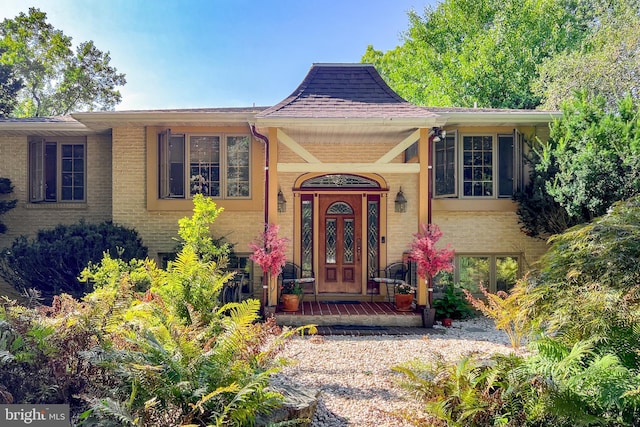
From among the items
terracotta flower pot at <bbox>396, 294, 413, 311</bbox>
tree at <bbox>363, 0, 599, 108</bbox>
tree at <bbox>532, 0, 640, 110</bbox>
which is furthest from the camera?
tree at <bbox>363, 0, 599, 108</bbox>

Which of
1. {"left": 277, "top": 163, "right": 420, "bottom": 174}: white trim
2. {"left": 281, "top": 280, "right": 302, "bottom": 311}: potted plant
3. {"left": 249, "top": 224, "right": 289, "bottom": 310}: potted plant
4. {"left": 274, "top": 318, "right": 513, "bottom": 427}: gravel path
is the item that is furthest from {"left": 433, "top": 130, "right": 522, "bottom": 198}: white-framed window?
{"left": 249, "top": 224, "right": 289, "bottom": 310}: potted plant

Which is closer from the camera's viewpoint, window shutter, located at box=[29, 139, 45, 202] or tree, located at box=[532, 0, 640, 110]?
window shutter, located at box=[29, 139, 45, 202]

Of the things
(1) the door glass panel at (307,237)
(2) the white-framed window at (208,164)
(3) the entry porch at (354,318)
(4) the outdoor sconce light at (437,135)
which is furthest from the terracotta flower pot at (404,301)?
(2) the white-framed window at (208,164)

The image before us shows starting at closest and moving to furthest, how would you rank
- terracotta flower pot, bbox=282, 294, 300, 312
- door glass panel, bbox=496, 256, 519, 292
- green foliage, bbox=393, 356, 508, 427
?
green foliage, bbox=393, 356, 508, 427 → terracotta flower pot, bbox=282, 294, 300, 312 → door glass panel, bbox=496, 256, 519, 292

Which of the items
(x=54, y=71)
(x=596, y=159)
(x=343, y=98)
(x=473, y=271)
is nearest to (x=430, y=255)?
(x=473, y=271)

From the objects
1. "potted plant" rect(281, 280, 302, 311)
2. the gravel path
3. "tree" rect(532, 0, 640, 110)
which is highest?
"tree" rect(532, 0, 640, 110)

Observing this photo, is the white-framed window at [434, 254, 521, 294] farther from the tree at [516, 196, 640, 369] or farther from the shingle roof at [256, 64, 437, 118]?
the tree at [516, 196, 640, 369]

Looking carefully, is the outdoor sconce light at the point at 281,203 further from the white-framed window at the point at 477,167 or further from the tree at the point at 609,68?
the tree at the point at 609,68

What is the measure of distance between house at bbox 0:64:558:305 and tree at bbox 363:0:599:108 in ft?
39.1

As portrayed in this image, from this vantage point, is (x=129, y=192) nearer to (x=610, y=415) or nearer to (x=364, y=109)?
(x=364, y=109)

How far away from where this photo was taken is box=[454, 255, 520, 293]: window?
843cm

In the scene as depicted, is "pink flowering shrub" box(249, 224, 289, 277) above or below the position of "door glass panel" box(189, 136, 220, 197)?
below

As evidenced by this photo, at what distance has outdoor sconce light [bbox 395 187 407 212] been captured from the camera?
834 centimetres

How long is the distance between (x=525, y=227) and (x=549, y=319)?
4.90 m
